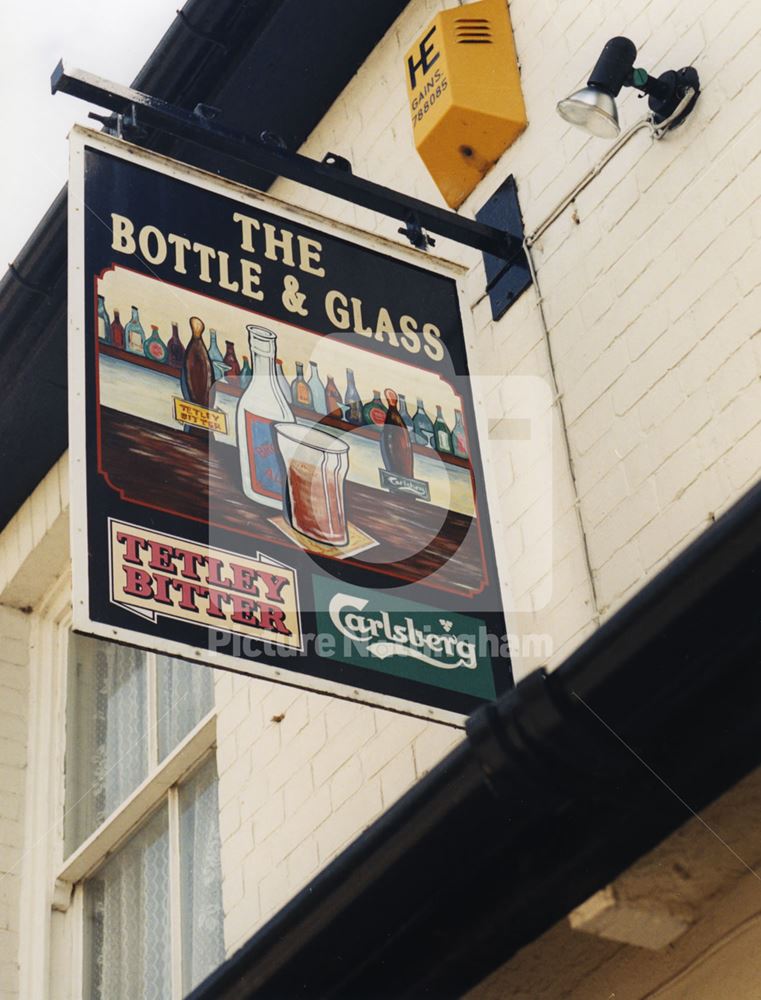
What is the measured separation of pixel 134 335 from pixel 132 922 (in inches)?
117

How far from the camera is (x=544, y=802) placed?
3.55m

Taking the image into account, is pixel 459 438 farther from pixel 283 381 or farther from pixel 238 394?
pixel 238 394

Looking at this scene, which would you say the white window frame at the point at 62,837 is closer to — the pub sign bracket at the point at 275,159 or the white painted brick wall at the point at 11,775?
the white painted brick wall at the point at 11,775

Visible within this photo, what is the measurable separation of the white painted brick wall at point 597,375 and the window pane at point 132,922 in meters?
0.75

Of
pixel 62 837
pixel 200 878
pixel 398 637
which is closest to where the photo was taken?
pixel 398 637

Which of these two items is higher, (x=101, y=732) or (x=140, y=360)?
(x=101, y=732)

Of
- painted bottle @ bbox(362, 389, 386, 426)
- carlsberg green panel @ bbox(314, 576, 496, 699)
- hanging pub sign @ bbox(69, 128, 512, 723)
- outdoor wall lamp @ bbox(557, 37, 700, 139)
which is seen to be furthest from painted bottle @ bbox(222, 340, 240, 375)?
outdoor wall lamp @ bbox(557, 37, 700, 139)

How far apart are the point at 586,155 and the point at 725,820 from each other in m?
2.23

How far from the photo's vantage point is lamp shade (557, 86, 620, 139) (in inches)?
171

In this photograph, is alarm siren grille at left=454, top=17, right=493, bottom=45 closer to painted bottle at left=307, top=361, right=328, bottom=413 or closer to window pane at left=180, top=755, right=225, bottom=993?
painted bottle at left=307, top=361, right=328, bottom=413

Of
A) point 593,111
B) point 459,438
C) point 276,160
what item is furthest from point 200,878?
point 593,111

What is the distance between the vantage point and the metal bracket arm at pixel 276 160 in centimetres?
448

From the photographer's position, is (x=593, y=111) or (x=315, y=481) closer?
(x=315, y=481)

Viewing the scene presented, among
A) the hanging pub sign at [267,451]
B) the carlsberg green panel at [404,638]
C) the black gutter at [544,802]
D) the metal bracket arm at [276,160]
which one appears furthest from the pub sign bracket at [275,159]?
the black gutter at [544,802]
